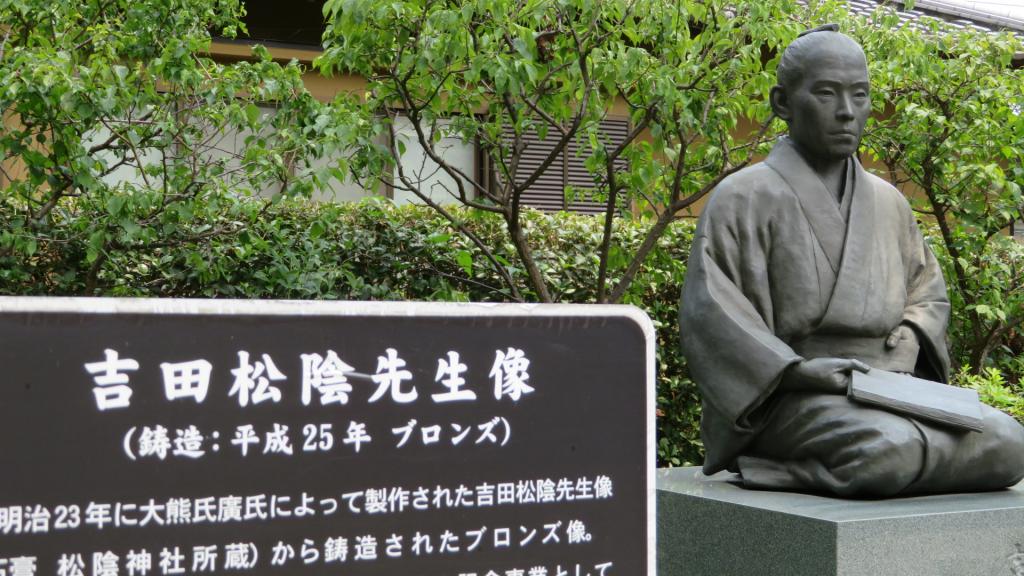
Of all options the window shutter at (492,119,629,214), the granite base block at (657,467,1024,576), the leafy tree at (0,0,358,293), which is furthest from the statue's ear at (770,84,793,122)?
the window shutter at (492,119,629,214)

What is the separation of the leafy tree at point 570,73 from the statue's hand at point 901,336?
5.36ft

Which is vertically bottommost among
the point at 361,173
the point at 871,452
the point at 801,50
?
the point at 871,452

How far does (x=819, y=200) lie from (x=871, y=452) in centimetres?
105

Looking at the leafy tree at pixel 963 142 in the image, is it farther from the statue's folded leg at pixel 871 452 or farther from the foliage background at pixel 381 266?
the statue's folded leg at pixel 871 452

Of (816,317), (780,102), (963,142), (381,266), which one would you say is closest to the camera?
(816,317)

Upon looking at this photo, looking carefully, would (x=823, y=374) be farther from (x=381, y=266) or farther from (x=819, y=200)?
(x=381, y=266)

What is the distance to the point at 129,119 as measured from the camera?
533 centimetres

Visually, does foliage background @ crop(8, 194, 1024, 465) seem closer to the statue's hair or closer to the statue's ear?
the statue's ear

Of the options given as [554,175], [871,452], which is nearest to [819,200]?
[871,452]

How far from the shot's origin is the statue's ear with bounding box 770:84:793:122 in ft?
14.9

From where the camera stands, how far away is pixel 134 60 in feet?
19.8

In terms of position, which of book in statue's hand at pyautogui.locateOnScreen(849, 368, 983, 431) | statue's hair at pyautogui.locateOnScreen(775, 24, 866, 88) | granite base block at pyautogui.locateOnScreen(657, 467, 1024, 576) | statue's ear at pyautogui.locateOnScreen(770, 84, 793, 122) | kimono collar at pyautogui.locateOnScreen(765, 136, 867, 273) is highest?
statue's hair at pyautogui.locateOnScreen(775, 24, 866, 88)

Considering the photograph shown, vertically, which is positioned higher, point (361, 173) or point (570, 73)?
point (570, 73)

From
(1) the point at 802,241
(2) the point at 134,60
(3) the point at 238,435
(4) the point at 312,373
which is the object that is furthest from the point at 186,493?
(2) the point at 134,60
